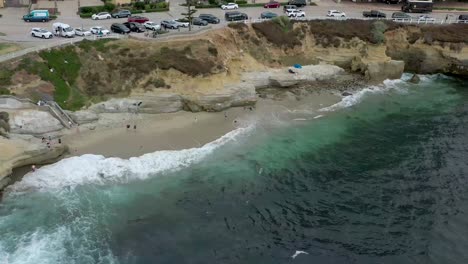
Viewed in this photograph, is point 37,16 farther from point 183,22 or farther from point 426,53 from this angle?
point 426,53

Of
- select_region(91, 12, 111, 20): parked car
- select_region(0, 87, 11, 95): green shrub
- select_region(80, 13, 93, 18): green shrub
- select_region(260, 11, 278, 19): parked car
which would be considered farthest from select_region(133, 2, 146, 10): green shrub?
select_region(0, 87, 11, 95): green shrub

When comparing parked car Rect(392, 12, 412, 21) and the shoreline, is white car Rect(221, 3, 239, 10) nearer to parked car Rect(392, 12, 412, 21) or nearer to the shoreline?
parked car Rect(392, 12, 412, 21)

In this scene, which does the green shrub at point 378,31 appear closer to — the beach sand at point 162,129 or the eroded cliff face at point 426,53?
the eroded cliff face at point 426,53

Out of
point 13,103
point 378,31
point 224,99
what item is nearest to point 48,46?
point 13,103

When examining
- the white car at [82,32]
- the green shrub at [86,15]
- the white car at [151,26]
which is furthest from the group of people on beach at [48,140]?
the green shrub at [86,15]

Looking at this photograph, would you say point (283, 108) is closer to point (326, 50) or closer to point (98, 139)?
point (326, 50)
